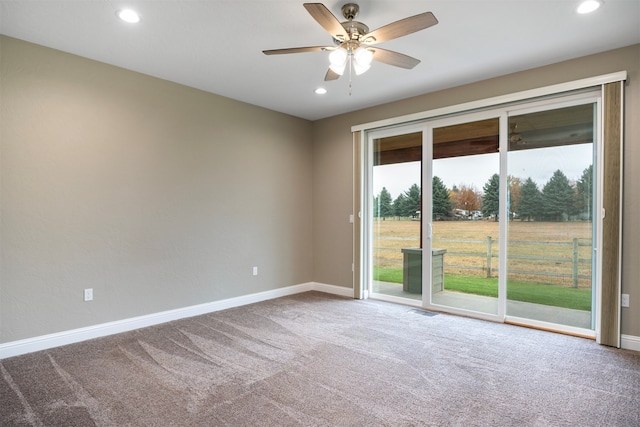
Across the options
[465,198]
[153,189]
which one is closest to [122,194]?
[153,189]

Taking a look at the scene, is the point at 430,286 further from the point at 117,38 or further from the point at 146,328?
the point at 117,38

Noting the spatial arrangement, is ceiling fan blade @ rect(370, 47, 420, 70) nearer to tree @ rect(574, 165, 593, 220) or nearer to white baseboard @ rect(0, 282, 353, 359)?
tree @ rect(574, 165, 593, 220)

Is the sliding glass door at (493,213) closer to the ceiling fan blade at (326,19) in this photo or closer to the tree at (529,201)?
the tree at (529,201)

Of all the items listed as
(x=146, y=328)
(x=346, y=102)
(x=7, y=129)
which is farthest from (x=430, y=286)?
(x=7, y=129)

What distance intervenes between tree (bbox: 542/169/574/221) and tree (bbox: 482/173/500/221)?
46 centimetres

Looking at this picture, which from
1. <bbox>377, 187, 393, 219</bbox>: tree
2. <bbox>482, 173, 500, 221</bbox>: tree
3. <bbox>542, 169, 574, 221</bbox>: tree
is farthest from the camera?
<bbox>377, 187, 393, 219</bbox>: tree

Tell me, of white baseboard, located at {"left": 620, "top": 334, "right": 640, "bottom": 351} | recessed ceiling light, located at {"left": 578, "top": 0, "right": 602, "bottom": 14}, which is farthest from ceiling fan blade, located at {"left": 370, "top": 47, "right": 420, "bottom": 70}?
white baseboard, located at {"left": 620, "top": 334, "right": 640, "bottom": 351}

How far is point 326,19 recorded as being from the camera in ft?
7.31

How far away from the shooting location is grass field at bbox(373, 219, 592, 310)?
3.57 m

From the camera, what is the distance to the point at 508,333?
3615 millimetres

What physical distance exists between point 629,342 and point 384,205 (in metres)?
3.00

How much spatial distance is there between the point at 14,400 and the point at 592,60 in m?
5.51

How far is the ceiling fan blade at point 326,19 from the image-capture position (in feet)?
6.72

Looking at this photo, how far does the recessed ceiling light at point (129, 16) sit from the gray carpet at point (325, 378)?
2786 millimetres
